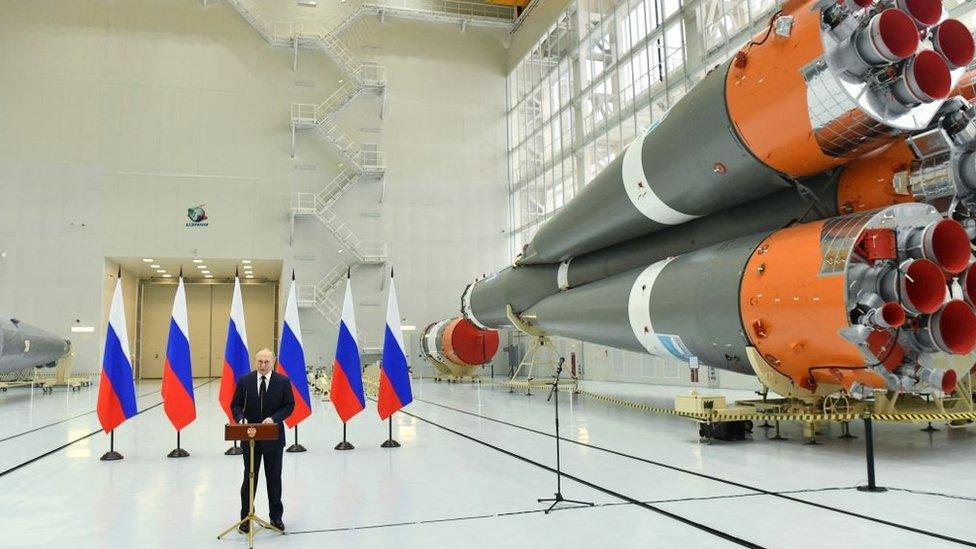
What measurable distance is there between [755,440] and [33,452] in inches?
387

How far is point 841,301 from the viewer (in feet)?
20.7

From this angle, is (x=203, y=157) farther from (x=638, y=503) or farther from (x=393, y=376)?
(x=638, y=503)

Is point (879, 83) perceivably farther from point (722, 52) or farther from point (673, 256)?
point (722, 52)

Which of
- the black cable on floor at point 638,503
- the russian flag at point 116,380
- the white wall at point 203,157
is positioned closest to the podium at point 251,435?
the black cable on floor at point 638,503

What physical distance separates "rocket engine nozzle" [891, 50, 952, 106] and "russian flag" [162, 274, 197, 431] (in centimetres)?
865

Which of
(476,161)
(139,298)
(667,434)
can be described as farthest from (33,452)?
(139,298)

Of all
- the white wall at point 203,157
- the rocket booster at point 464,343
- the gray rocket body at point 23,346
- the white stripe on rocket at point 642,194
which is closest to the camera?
the white stripe on rocket at point 642,194

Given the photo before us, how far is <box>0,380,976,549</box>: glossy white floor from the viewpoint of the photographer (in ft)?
15.8

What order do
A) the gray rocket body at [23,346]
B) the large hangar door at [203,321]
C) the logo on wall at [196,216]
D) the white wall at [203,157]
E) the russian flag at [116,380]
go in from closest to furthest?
the russian flag at [116,380] → the gray rocket body at [23,346] → the white wall at [203,157] → the logo on wall at [196,216] → the large hangar door at [203,321]

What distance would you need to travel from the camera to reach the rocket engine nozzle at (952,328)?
20.1 ft

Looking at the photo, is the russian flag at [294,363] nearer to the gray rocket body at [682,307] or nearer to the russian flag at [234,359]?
the russian flag at [234,359]

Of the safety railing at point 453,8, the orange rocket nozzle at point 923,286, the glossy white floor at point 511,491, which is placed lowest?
the glossy white floor at point 511,491

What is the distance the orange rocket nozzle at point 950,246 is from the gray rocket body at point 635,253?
148 centimetres

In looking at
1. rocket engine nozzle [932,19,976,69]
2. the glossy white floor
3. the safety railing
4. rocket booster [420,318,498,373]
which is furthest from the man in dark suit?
the safety railing
